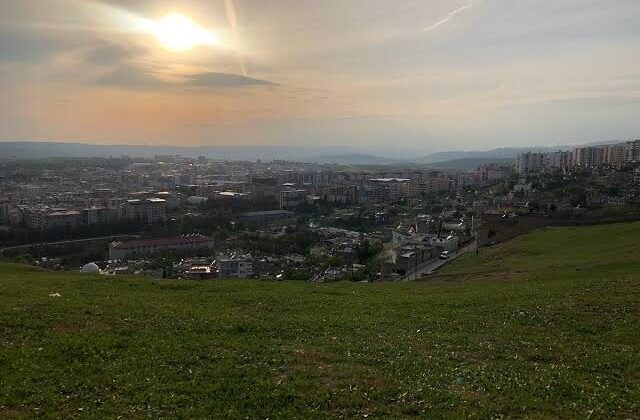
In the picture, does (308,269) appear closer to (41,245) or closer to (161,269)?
(161,269)

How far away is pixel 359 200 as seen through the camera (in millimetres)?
109375

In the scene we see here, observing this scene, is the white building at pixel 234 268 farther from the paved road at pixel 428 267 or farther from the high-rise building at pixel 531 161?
the high-rise building at pixel 531 161

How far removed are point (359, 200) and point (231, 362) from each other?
101m

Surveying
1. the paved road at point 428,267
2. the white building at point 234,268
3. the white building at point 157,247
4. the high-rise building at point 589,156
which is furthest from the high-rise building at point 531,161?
the white building at point 234,268

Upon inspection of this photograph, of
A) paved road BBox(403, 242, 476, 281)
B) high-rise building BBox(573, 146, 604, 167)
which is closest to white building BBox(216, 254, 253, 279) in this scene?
paved road BBox(403, 242, 476, 281)

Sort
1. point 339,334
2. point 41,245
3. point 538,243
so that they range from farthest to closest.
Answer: point 41,245
point 538,243
point 339,334

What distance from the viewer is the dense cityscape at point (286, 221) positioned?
44.2 metres

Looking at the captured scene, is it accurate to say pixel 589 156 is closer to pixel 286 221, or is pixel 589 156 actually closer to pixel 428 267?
pixel 286 221

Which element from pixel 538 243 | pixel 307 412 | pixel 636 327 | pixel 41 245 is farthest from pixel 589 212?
pixel 41 245

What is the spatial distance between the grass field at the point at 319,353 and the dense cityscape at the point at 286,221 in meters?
16.6

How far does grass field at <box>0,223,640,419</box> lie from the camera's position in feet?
23.2

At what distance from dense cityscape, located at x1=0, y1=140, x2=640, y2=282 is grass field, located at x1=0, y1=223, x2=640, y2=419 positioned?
16.6 m

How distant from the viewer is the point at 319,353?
30.9 feet

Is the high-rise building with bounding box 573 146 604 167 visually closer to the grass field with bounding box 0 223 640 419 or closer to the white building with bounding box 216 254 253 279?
the white building with bounding box 216 254 253 279
